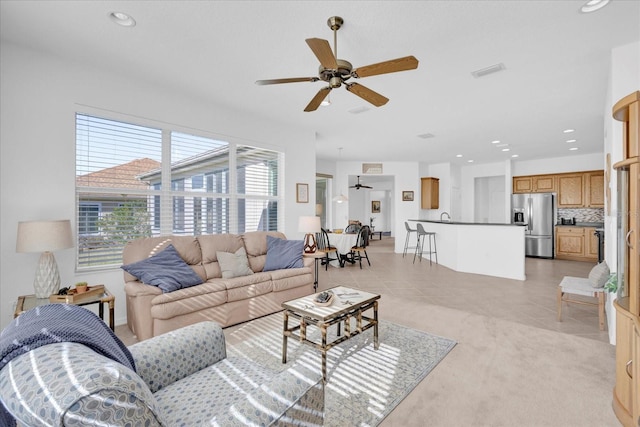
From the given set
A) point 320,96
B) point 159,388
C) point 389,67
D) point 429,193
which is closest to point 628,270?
point 389,67

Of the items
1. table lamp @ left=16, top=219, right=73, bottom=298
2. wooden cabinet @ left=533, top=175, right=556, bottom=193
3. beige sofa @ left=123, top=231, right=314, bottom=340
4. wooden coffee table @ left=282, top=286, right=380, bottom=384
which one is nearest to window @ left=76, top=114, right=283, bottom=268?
beige sofa @ left=123, top=231, right=314, bottom=340

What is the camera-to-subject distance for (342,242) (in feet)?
21.9

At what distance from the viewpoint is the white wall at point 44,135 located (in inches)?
111

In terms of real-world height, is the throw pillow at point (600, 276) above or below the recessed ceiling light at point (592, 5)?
below

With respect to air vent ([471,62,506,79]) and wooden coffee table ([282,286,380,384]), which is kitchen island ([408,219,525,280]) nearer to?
air vent ([471,62,506,79])

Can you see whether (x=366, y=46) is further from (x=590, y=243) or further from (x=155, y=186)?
(x=590, y=243)

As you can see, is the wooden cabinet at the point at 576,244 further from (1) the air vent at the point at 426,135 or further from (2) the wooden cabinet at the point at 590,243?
(1) the air vent at the point at 426,135

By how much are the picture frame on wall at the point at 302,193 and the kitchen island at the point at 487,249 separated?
3304mm

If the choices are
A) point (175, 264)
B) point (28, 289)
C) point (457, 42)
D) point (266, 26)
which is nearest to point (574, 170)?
point (457, 42)

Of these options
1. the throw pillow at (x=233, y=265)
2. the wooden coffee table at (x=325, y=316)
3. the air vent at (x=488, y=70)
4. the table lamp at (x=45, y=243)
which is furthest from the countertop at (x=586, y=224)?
the table lamp at (x=45, y=243)

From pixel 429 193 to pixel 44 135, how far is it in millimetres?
8585

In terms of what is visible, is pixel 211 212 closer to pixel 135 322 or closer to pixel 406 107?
pixel 135 322

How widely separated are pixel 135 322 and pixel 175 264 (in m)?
0.65

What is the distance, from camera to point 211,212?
4.39m
